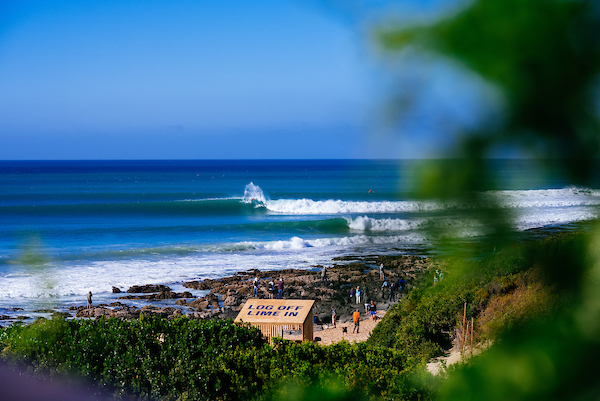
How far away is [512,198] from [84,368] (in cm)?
764

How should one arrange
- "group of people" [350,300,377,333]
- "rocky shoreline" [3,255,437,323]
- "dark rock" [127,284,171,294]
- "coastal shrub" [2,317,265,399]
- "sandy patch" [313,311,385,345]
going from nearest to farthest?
"coastal shrub" [2,317,265,399], "sandy patch" [313,311,385,345], "group of people" [350,300,377,333], "rocky shoreline" [3,255,437,323], "dark rock" [127,284,171,294]

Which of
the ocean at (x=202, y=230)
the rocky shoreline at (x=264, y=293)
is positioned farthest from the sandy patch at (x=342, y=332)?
the ocean at (x=202, y=230)

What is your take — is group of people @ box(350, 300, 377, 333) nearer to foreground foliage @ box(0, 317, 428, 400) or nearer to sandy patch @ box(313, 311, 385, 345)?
sandy patch @ box(313, 311, 385, 345)

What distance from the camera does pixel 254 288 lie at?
25250 millimetres

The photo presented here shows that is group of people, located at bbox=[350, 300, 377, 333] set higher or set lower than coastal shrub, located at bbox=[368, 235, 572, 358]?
lower

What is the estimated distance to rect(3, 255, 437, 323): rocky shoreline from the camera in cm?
2228

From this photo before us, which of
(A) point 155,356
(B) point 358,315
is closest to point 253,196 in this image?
(B) point 358,315

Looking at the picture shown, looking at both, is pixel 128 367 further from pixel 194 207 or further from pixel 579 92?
pixel 194 207

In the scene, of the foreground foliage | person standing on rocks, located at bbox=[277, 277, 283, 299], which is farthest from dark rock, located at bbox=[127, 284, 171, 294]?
the foreground foliage

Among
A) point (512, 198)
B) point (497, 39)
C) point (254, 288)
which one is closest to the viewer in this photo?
point (497, 39)

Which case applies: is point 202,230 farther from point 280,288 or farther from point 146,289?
point 280,288

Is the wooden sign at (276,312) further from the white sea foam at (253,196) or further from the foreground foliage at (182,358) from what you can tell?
the white sea foam at (253,196)

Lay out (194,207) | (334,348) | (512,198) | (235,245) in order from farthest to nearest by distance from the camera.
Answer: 1. (194,207)
2. (235,245)
3. (334,348)
4. (512,198)

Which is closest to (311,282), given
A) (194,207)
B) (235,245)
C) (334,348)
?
(235,245)
